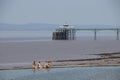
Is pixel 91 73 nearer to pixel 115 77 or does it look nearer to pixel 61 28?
pixel 115 77

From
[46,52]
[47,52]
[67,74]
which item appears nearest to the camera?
[67,74]

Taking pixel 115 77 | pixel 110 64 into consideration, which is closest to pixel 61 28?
pixel 110 64

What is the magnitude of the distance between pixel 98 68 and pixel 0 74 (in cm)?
854

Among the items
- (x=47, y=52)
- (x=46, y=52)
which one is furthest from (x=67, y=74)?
(x=46, y=52)

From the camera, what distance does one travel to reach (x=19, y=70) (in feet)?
121

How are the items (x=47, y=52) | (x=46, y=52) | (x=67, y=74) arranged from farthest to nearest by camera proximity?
(x=46, y=52), (x=47, y=52), (x=67, y=74)

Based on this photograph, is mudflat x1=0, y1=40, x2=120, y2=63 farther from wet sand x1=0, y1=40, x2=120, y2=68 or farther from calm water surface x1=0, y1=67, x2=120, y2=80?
calm water surface x1=0, y1=67, x2=120, y2=80

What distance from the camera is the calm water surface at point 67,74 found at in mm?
30922

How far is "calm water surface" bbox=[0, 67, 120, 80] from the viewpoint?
3092 centimetres

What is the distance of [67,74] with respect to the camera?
33250 mm

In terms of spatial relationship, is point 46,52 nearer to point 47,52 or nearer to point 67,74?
point 47,52

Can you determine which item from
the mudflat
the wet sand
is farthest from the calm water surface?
the mudflat

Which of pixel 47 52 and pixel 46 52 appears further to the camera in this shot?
pixel 46 52

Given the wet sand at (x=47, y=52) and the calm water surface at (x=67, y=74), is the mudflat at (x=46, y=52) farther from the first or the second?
the calm water surface at (x=67, y=74)
